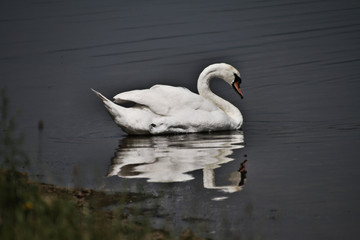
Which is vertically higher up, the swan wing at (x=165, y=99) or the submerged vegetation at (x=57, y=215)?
the swan wing at (x=165, y=99)

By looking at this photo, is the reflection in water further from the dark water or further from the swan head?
the swan head

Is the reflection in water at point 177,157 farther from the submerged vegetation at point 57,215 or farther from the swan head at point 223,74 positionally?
the swan head at point 223,74

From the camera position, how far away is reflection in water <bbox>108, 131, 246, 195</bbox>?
8.28 m

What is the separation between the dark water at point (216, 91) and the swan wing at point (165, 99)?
487mm

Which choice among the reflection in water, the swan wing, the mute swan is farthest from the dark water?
the swan wing

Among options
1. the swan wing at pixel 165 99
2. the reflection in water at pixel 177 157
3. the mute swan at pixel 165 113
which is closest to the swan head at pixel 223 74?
the mute swan at pixel 165 113

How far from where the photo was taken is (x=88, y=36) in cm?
1988

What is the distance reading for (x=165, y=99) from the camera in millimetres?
11133

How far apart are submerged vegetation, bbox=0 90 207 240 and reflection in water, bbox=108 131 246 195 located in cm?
118

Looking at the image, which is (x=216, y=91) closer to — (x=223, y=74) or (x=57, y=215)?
(x=223, y=74)

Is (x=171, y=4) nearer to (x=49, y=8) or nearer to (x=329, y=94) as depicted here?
(x=49, y=8)

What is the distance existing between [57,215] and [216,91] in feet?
29.6

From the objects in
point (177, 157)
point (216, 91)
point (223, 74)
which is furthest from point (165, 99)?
point (216, 91)

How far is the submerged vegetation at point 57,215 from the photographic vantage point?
189 inches
